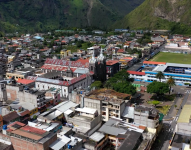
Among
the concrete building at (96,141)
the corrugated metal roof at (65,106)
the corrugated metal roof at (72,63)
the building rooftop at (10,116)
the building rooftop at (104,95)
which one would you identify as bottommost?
the concrete building at (96,141)

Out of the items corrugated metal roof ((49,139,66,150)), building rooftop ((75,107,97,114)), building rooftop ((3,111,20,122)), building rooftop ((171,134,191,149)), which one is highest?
building rooftop ((75,107,97,114))

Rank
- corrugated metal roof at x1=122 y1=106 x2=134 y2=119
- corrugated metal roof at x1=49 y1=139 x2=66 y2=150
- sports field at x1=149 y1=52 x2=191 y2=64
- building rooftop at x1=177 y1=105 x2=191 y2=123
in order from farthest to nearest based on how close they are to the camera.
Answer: sports field at x1=149 y1=52 x2=191 y2=64
corrugated metal roof at x1=122 y1=106 x2=134 y2=119
building rooftop at x1=177 y1=105 x2=191 y2=123
corrugated metal roof at x1=49 y1=139 x2=66 y2=150

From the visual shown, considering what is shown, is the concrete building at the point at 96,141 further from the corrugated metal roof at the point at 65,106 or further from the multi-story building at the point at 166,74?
the multi-story building at the point at 166,74

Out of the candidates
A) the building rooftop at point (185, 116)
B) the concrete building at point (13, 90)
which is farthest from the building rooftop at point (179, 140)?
the concrete building at point (13, 90)

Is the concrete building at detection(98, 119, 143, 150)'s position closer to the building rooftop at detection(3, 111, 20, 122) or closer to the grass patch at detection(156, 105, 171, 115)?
the building rooftop at detection(3, 111, 20, 122)

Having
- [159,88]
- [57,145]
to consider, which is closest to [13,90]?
[57,145]

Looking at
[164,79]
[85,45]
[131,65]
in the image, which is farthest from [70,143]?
[85,45]

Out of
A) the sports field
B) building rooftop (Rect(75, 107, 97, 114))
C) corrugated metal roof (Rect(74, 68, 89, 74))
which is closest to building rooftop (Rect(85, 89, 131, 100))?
building rooftop (Rect(75, 107, 97, 114))

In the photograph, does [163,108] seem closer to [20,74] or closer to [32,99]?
[32,99]

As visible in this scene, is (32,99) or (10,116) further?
(32,99)
